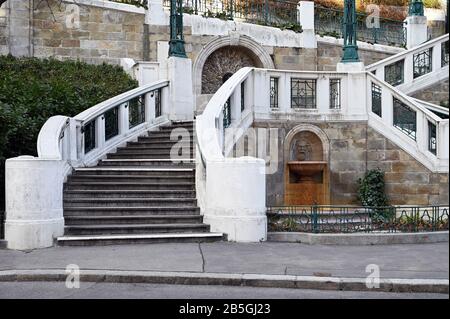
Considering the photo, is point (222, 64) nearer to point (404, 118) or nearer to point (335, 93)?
point (335, 93)

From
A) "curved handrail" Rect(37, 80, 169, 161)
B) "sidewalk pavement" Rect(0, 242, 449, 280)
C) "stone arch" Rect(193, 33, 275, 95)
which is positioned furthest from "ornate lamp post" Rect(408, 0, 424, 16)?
"sidewalk pavement" Rect(0, 242, 449, 280)

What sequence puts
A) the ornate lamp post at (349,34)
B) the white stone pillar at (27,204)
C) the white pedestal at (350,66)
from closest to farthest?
the white stone pillar at (27,204), the white pedestal at (350,66), the ornate lamp post at (349,34)

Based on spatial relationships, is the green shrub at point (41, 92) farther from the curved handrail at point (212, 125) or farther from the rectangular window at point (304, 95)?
the rectangular window at point (304, 95)

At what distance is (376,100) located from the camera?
15.4 m

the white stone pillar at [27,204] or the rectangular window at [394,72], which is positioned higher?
the rectangular window at [394,72]

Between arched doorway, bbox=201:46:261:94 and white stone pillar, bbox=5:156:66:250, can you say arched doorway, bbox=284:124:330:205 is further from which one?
arched doorway, bbox=201:46:261:94

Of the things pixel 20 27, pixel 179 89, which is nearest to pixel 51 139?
pixel 179 89

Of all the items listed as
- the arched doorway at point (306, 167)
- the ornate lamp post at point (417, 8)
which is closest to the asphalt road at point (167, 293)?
the arched doorway at point (306, 167)

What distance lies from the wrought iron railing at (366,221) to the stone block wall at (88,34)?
12.3m

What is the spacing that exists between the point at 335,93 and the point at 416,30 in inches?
393

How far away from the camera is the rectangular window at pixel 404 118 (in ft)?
49.6

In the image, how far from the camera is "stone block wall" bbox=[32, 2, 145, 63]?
72.3ft

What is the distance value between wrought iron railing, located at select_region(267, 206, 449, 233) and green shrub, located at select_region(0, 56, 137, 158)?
195 inches

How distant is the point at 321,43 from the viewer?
80.4 ft
